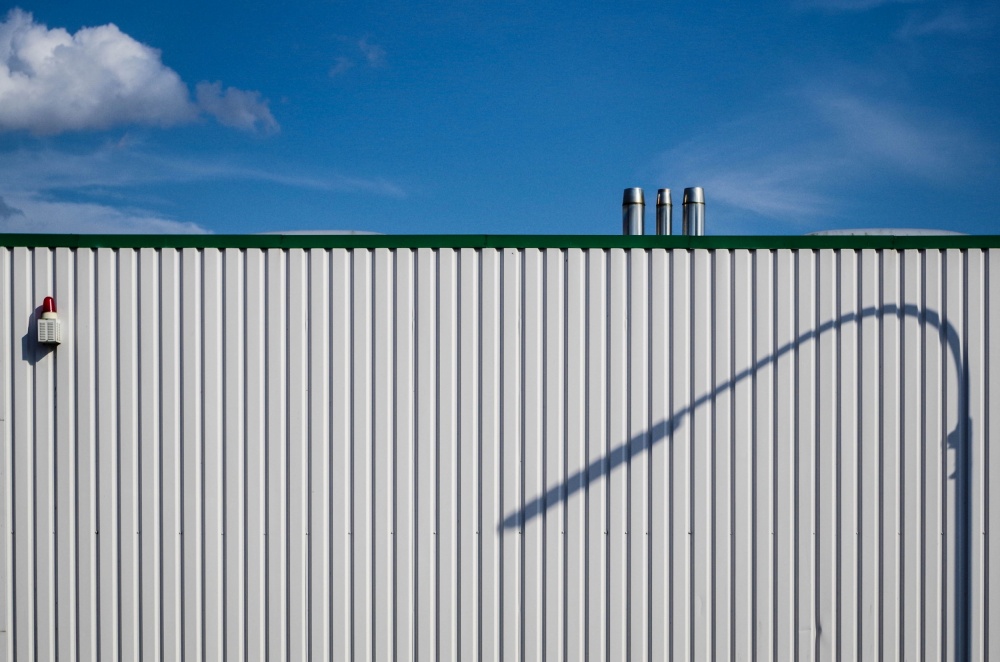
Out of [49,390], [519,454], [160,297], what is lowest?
[519,454]

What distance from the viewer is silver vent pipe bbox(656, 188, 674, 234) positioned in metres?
4.72

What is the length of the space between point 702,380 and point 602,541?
1300mm

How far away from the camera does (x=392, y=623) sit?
391 cm

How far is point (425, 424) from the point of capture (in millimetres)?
3850

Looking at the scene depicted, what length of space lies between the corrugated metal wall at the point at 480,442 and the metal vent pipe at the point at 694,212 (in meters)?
0.87

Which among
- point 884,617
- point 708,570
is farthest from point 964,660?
point 708,570

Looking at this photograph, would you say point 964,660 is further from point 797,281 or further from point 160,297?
point 160,297

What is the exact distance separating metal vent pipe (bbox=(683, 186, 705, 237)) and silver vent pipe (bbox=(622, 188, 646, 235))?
0.36 meters

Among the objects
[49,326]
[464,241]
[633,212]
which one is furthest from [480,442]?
[49,326]

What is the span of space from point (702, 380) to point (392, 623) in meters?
2.72

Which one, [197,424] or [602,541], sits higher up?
[197,424]

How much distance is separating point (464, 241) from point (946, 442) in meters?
3.59

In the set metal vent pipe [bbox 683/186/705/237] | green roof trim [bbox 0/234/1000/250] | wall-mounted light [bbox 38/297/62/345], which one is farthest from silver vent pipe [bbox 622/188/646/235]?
wall-mounted light [bbox 38/297/62/345]

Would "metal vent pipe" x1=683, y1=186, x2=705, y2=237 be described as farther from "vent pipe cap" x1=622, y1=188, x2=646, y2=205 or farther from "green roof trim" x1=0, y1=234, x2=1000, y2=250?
"green roof trim" x1=0, y1=234, x2=1000, y2=250
